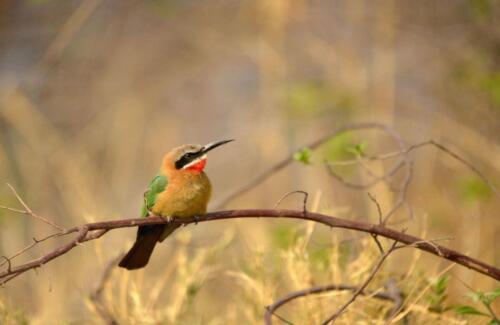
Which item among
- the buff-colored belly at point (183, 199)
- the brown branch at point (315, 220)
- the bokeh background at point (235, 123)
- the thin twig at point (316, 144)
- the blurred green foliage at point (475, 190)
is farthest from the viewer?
the blurred green foliage at point (475, 190)

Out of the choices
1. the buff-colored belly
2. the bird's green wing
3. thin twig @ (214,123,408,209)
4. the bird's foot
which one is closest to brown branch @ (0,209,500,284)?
the bird's foot

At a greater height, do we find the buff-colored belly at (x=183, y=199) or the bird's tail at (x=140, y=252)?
the buff-colored belly at (x=183, y=199)

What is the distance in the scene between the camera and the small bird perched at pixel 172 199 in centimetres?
314

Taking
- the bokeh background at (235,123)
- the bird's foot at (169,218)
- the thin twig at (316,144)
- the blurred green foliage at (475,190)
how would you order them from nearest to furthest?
the bird's foot at (169,218)
the thin twig at (316,144)
the bokeh background at (235,123)
the blurred green foliage at (475,190)

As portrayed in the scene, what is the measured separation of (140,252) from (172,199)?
24 centimetres

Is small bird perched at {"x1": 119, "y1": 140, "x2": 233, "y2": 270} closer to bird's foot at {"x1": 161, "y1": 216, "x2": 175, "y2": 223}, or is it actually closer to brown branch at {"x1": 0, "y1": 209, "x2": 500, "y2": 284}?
bird's foot at {"x1": 161, "y1": 216, "x2": 175, "y2": 223}

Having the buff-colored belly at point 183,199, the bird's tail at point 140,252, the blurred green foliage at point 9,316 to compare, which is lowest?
→ the blurred green foliage at point 9,316

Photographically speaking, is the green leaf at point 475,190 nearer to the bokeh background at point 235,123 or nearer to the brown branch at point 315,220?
the bokeh background at point 235,123

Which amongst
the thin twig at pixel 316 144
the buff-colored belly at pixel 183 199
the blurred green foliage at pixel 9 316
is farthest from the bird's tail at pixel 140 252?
the thin twig at pixel 316 144

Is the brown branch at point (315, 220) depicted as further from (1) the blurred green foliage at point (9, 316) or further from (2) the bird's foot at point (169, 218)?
(1) the blurred green foliage at point (9, 316)

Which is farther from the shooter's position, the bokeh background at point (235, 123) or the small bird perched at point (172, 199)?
the bokeh background at point (235, 123)

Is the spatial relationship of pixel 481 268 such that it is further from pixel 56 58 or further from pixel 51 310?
pixel 56 58

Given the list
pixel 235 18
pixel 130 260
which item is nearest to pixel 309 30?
pixel 235 18

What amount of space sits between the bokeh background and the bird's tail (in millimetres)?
388
